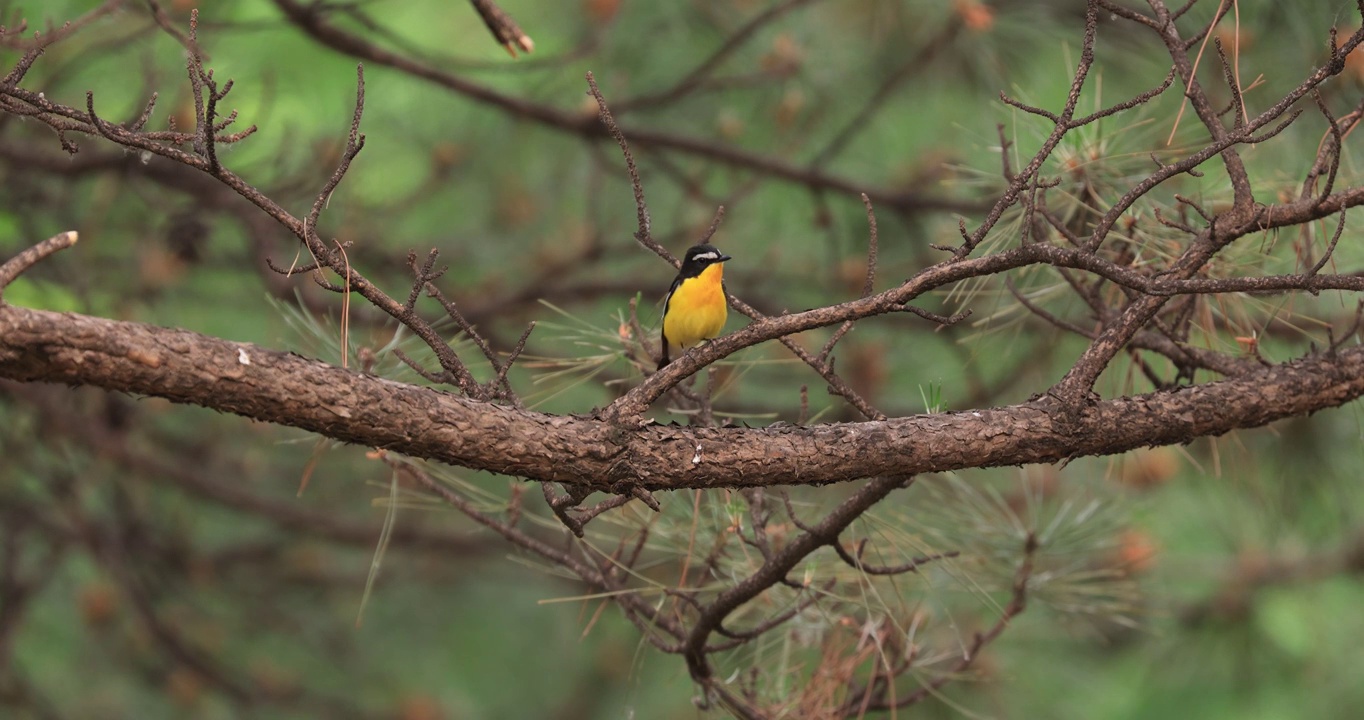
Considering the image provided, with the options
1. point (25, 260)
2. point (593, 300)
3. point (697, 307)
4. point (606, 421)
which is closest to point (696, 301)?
point (697, 307)

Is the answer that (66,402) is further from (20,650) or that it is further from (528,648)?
(528,648)

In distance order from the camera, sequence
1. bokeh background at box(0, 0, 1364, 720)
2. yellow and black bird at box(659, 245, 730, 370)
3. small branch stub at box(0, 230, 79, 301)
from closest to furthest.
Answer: small branch stub at box(0, 230, 79, 301), yellow and black bird at box(659, 245, 730, 370), bokeh background at box(0, 0, 1364, 720)

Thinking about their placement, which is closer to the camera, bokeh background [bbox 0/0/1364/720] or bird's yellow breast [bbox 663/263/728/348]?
bird's yellow breast [bbox 663/263/728/348]

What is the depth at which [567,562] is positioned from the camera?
8.67 feet

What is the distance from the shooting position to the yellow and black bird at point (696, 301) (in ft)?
11.5

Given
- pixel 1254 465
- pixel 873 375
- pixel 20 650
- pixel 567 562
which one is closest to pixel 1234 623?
pixel 1254 465

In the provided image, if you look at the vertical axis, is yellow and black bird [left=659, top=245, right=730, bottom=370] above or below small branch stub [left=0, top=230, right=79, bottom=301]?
above

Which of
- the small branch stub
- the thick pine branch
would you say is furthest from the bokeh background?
the small branch stub

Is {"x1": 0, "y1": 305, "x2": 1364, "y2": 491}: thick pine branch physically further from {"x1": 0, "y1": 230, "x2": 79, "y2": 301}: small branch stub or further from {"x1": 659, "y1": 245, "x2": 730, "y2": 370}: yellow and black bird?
{"x1": 659, "y1": 245, "x2": 730, "y2": 370}: yellow and black bird

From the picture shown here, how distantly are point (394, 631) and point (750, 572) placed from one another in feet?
17.9

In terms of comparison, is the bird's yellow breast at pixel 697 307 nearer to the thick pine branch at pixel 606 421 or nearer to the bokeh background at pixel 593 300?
the bokeh background at pixel 593 300

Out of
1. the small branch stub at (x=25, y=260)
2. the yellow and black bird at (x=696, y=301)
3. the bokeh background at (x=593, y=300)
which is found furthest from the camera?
the bokeh background at (x=593, y=300)

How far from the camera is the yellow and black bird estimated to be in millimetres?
3502

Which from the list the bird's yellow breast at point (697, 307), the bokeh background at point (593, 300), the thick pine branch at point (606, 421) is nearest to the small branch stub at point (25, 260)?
the thick pine branch at point (606, 421)
